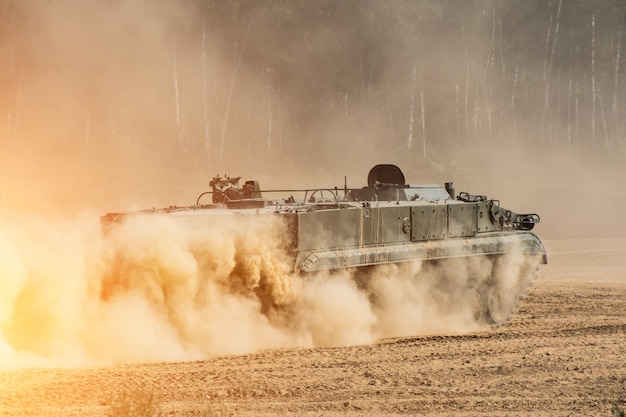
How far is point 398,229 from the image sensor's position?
18047 millimetres

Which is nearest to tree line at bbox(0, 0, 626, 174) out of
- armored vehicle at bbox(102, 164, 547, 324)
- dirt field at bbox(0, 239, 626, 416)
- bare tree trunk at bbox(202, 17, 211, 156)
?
bare tree trunk at bbox(202, 17, 211, 156)

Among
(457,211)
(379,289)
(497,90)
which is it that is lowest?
(379,289)

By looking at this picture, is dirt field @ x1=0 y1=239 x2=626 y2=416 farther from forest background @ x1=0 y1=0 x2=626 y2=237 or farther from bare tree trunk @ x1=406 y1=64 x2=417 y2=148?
bare tree trunk @ x1=406 y1=64 x2=417 y2=148

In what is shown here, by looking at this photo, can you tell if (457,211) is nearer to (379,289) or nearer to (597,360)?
(379,289)

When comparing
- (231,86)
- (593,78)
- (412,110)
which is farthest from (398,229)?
(593,78)

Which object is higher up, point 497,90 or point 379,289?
point 497,90

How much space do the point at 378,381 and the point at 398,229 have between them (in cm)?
562

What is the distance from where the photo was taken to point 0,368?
12.9m

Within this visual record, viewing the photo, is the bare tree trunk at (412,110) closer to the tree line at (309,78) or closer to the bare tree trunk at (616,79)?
the tree line at (309,78)

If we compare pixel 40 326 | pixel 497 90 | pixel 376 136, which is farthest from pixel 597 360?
pixel 497 90

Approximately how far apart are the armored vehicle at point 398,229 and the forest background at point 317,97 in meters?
25.2

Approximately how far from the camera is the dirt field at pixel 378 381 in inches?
448

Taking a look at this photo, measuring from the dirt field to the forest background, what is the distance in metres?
29.6

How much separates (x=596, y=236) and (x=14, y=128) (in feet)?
94.2
